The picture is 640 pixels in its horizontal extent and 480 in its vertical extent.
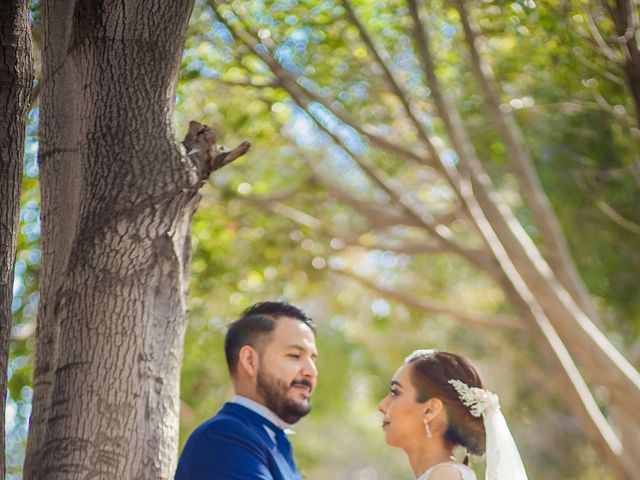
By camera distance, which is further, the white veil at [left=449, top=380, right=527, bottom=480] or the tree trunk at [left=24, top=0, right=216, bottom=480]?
the white veil at [left=449, top=380, right=527, bottom=480]

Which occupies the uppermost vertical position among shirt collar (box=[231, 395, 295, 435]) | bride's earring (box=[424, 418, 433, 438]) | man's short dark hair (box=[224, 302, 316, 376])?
man's short dark hair (box=[224, 302, 316, 376])

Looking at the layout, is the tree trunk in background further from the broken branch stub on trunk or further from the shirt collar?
the shirt collar

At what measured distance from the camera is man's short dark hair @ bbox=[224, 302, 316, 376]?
4707 mm

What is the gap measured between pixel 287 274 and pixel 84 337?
22.1ft

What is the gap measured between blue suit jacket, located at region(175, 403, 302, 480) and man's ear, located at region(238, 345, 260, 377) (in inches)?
7.8

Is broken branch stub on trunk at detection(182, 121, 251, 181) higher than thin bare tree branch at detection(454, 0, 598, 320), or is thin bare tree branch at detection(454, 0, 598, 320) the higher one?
thin bare tree branch at detection(454, 0, 598, 320)

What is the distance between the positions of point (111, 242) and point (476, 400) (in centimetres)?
177

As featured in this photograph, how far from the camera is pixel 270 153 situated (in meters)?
11.3

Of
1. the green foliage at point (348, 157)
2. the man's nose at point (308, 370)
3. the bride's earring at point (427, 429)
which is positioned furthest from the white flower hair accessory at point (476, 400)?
the green foliage at point (348, 157)

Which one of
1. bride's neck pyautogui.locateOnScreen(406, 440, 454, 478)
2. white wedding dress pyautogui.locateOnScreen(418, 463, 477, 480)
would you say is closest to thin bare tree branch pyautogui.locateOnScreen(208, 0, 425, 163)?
bride's neck pyautogui.locateOnScreen(406, 440, 454, 478)

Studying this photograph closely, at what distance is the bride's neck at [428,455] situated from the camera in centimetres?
425

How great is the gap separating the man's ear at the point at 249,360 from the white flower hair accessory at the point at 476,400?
3.22 feet

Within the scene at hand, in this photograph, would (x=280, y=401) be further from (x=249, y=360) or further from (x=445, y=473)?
(x=445, y=473)

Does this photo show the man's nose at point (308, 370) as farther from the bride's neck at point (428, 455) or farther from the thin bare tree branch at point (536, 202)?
the thin bare tree branch at point (536, 202)
